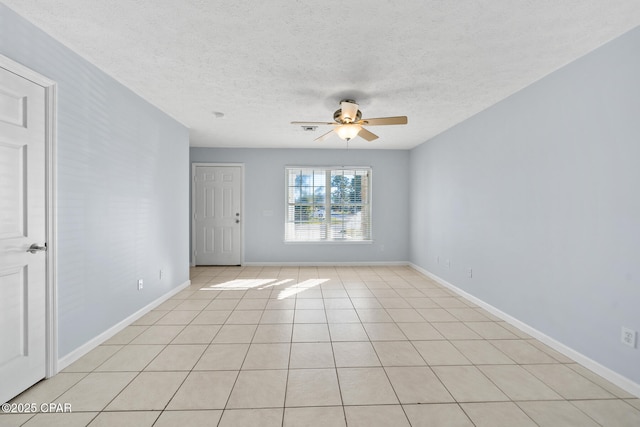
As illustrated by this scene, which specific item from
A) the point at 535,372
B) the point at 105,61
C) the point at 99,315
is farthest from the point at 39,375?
the point at 535,372

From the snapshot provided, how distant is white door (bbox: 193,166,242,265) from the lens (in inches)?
233

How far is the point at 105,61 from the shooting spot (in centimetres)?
247

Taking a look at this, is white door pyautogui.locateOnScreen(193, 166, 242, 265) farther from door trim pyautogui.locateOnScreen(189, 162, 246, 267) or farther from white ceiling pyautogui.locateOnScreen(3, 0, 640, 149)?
white ceiling pyautogui.locateOnScreen(3, 0, 640, 149)

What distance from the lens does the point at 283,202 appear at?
6.01 meters

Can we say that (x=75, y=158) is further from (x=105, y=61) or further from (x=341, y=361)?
(x=341, y=361)

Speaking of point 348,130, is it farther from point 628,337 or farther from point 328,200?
point 328,200

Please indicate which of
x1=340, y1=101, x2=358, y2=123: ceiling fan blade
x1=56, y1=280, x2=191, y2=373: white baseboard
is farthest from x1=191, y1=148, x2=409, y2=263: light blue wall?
x1=340, y1=101, x2=358, y2=123: ceiling fan blade

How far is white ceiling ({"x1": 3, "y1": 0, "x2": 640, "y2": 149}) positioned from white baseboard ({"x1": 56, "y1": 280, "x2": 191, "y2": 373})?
2391mm

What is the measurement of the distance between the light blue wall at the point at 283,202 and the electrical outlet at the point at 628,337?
13.7 feet

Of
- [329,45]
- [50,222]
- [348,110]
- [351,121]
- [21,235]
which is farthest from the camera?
[351,121]

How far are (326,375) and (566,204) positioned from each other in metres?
2.42

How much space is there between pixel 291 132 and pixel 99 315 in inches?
134

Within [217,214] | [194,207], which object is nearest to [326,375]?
[217,214]

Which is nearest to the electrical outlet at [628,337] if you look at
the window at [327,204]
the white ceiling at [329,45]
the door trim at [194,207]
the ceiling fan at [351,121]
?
the white ceiling at [329,45]
